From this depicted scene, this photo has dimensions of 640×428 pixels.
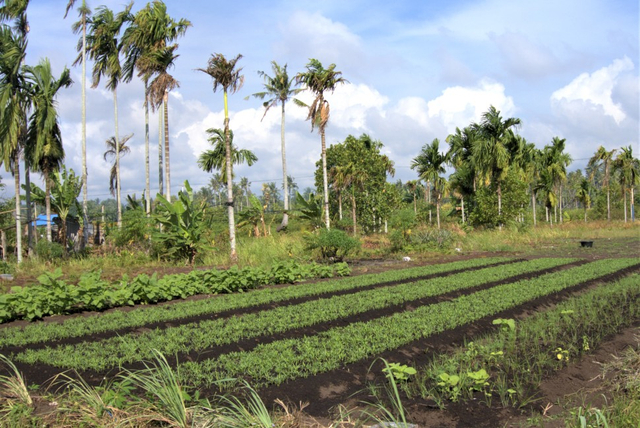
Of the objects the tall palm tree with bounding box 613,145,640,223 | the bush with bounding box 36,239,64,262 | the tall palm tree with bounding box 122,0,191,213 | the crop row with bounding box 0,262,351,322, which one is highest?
the tall palm tree with bounding box 122,0,191,213

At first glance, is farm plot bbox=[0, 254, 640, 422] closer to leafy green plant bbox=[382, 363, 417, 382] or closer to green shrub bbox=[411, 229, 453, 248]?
leafy green plant bbox=[382, 363, 417, 382]

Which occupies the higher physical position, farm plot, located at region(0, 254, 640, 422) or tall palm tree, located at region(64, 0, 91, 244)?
tall palm tree, located at region(64, 0, 91, 244)

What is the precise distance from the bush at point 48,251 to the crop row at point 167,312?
39.1 ft

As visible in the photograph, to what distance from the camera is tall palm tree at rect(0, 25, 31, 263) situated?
19.6 meters

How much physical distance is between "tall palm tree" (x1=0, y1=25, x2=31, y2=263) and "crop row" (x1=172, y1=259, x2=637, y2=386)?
16.2 meters

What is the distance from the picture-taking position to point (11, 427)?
4.26 meters

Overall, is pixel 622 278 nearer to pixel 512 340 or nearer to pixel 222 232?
pixel 512 340

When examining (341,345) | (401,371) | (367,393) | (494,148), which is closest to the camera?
(367,393)

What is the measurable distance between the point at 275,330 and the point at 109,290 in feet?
15.7

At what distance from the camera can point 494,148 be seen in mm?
36188

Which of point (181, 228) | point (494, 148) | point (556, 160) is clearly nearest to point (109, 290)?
point (181, 228)

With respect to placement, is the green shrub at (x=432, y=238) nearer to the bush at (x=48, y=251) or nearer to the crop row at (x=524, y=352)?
the crop row at (x=524, y=352)

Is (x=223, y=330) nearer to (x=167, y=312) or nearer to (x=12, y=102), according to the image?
(x=167, y=312)

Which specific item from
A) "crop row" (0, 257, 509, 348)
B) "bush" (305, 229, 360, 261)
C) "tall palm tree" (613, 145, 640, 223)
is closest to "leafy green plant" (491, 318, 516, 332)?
"crop row" (0, 257, 509, 348)
